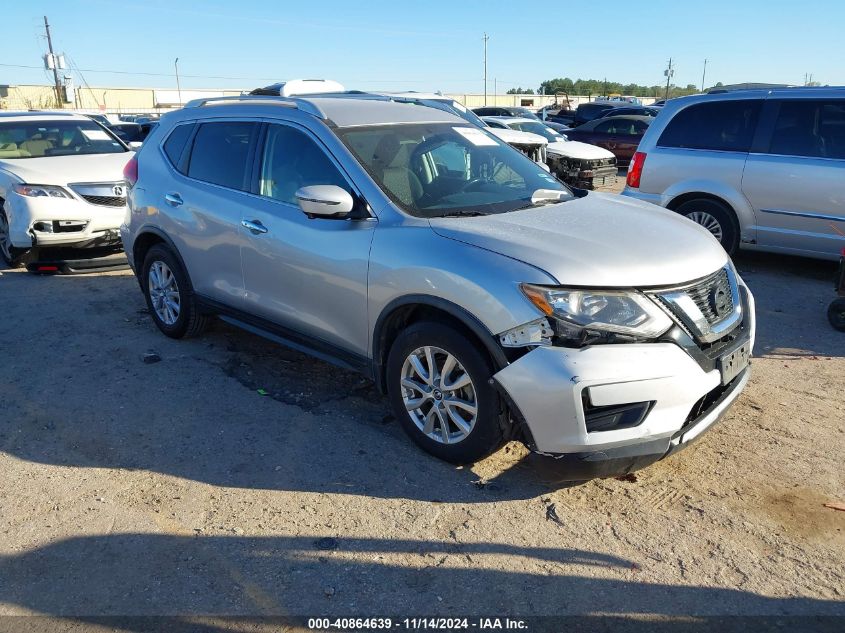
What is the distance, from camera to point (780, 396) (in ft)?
15.3

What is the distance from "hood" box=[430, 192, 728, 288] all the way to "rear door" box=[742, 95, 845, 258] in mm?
3749

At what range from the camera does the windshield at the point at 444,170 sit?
4.10m

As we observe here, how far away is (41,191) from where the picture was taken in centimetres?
805

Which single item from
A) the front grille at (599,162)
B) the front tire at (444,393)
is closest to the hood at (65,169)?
the front tire at (444,393)

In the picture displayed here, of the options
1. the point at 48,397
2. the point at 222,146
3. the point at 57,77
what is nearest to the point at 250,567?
the point at 48,397

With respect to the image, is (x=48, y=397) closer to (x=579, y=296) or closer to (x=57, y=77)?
(x=579, y=296)

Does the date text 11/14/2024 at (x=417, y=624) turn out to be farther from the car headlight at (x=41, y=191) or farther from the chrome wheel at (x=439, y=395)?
the car headlight at (x=41, y=191)

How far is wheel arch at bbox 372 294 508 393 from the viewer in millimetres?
3377

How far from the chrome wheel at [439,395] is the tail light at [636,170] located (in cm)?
546

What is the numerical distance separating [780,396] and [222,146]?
4187 mm

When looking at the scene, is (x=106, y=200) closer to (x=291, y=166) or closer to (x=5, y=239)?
(x=5, y=239)

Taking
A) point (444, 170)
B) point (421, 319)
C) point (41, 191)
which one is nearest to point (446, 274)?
point (421, 319)

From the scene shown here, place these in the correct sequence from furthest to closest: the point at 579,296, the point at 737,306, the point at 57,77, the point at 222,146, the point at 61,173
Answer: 1. the point at 57,77
2. the point at 61,173
3. the point at 222,146
4. the point at 737,306
5. the point at 579,296

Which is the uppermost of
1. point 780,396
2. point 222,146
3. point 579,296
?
point 222,146
